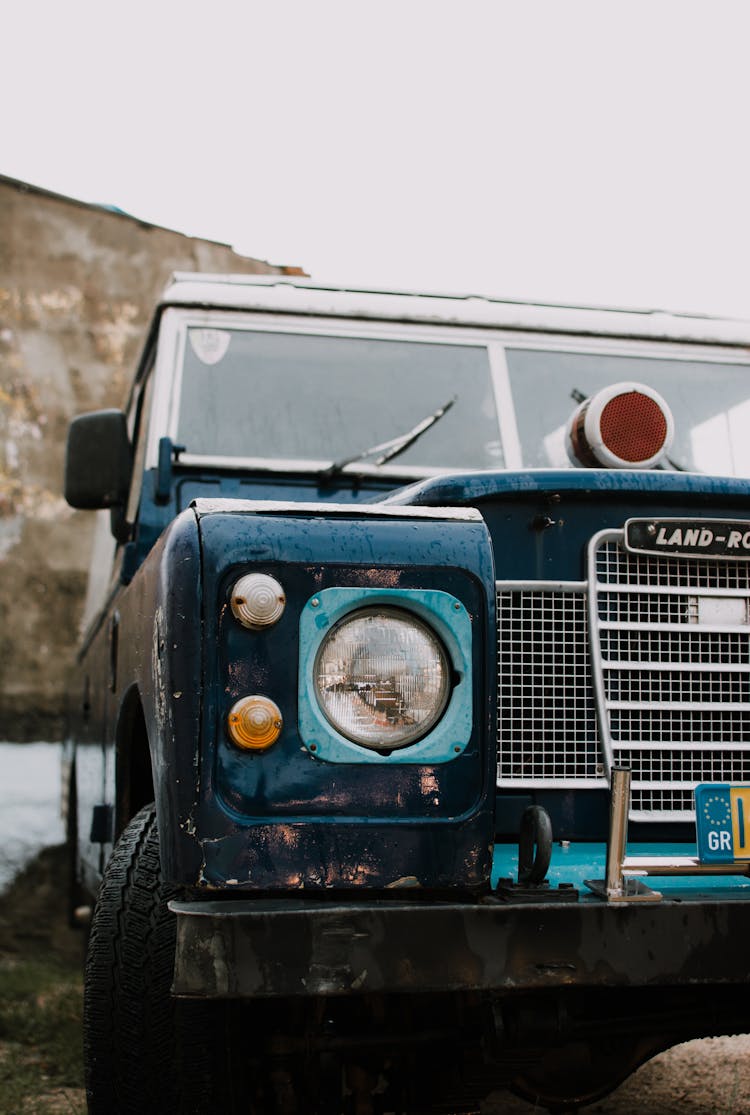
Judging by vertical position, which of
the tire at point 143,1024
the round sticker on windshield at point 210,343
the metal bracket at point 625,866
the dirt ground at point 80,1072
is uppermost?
the round sticker on windshield at point 210,343

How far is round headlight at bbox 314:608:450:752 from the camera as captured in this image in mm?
2080

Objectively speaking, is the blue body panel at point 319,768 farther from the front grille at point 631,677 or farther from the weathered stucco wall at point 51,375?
the weathered stucco wall at point 51,375

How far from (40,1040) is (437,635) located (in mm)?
3575

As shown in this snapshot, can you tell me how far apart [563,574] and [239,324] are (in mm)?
1818

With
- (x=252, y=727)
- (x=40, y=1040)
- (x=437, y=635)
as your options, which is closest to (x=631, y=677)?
(x=437, y=635)

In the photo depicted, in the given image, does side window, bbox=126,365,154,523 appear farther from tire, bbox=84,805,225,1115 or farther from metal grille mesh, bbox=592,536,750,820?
metal grille mesh, bbox=592,536,750,820

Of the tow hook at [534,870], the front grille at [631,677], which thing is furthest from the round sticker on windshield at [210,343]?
the tow hook at [534,870]

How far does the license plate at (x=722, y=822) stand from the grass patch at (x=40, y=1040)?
2.52 meters

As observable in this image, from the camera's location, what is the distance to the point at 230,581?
2086 mm

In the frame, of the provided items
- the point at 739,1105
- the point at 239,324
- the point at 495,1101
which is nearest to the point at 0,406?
the point at 239,324

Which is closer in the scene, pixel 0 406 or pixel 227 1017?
pixel 227 1017

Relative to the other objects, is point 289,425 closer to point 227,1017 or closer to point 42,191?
point 227,1017

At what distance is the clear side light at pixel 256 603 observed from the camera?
2064mm

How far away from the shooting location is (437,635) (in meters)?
2.13
